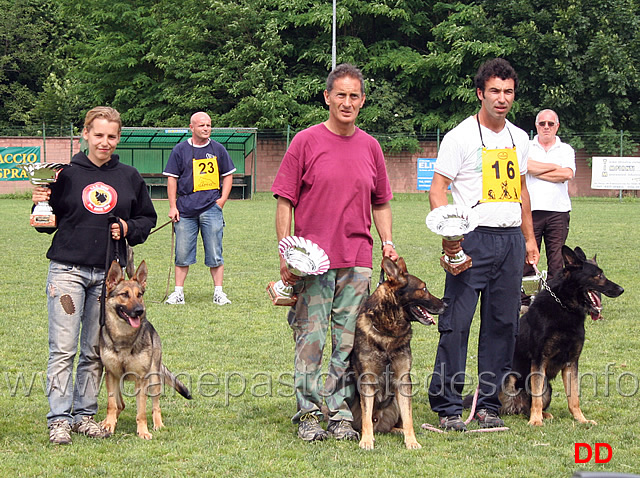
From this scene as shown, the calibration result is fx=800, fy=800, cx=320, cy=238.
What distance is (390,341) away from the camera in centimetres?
471

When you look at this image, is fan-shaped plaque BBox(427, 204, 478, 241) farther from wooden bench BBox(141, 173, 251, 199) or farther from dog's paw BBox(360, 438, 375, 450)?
wooden bench BBox(141, 173, 251, 199)

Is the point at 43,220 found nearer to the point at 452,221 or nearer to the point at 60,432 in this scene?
the point at 60,432

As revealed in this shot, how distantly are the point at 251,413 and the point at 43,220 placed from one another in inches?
73.9

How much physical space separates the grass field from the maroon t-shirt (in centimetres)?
120

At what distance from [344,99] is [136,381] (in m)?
2.14

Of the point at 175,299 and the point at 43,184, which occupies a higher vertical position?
the point at 43,184

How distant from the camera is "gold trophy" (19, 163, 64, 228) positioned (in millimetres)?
4570

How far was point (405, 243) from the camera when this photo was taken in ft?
50.2

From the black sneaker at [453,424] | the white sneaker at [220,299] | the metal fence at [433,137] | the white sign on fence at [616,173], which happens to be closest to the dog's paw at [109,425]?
the black sneaker at [453,424]

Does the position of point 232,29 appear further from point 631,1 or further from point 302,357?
point 302,357

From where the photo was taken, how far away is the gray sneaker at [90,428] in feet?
15.7

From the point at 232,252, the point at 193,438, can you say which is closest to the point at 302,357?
the point at 193,438

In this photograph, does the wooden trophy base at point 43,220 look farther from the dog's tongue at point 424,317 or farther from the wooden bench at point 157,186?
the wooden bench at point 157,186

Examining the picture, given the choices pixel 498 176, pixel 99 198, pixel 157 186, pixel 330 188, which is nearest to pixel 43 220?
pixel 99 198
